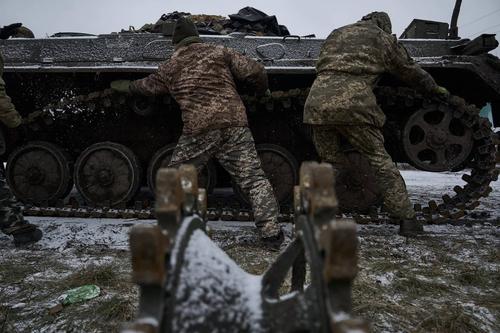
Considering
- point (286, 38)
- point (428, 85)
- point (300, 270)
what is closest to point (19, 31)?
point (286, 38)

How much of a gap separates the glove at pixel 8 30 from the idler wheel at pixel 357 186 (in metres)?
4.45

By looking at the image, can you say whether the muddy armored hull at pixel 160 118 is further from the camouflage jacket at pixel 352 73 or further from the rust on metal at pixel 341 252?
the rust on metal at pixel 341 252

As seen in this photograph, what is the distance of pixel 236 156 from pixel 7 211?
75.8 inches

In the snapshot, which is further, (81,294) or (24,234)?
(24,234)

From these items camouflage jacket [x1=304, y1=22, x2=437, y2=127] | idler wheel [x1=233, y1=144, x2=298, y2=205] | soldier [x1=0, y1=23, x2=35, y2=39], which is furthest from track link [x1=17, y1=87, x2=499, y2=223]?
soldier [x1=0, y1=23, x2=35, y2=39]

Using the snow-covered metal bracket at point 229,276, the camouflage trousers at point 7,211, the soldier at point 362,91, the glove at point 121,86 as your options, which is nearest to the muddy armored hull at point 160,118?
the glove at point 121,86

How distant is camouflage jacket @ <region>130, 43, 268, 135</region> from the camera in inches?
135

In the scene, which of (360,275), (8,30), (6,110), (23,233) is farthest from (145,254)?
(8,30)

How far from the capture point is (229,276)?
1.08m

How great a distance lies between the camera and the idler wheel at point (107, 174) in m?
4.53

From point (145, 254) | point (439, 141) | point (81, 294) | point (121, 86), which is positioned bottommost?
point (81, 294)

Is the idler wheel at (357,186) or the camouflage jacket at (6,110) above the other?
the camouflage jacket at (6,110)

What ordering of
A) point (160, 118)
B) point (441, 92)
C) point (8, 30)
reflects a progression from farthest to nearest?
1. point (8, 30)
2. point (160, 118)
3. point (441, 92)

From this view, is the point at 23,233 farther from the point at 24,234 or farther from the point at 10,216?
the point at 10,216
